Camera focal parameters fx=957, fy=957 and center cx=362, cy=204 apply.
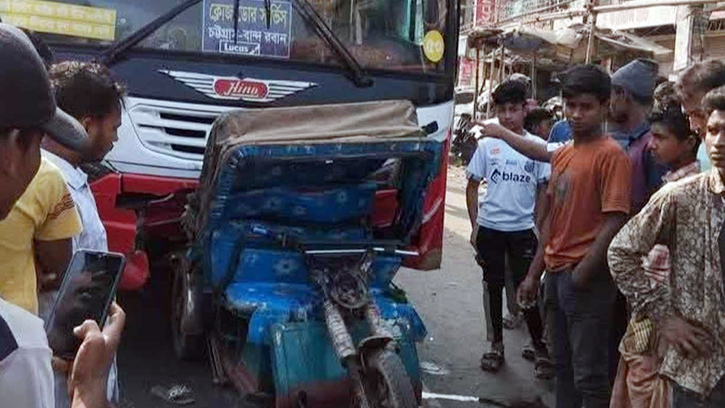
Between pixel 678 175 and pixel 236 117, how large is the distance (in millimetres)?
2051

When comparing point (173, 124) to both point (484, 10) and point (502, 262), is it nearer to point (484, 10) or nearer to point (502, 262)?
point (502, 262)

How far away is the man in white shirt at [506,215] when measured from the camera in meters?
5.50

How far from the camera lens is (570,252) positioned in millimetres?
3916

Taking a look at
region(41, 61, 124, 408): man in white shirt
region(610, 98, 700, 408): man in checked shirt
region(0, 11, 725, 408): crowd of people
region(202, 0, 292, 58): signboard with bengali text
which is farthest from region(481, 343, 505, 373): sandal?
region(41, 61, 124, 408): man in white shirt

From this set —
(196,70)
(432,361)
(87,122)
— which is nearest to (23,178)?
(87,122)

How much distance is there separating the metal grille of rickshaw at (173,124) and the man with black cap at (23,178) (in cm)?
359

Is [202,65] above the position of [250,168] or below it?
above

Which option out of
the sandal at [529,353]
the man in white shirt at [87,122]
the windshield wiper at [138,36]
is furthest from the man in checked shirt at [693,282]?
the windshield wiper at [138,36]

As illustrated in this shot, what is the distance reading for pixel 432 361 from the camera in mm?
5770

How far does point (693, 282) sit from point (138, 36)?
3.46 metres

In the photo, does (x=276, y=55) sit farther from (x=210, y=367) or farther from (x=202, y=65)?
(x=210, y=367)

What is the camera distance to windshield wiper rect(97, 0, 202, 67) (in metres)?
5.21

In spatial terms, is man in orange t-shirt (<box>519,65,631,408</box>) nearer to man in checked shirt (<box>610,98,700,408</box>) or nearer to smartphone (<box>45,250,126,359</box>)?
man in checked shirt (<box>610,98,700,408</box>)

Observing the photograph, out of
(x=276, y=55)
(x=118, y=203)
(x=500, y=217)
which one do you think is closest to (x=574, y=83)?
(x=500, y=217)
